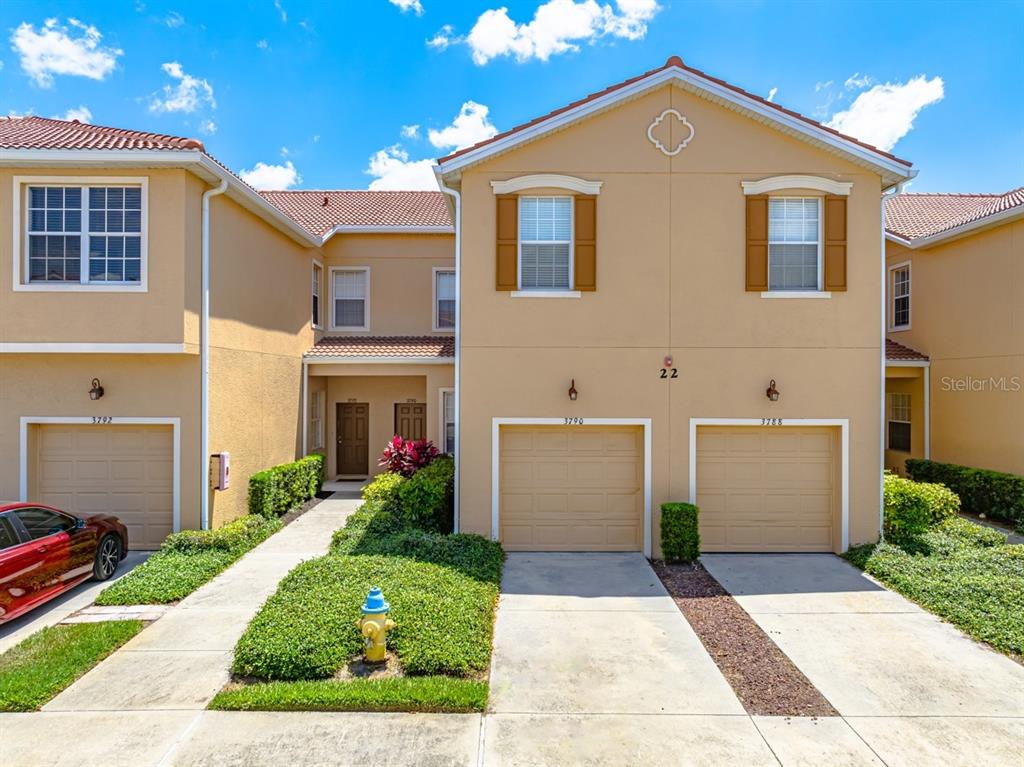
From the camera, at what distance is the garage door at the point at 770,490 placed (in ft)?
32.3

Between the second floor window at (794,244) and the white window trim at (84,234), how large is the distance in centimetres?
1017

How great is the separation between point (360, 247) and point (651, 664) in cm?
1327

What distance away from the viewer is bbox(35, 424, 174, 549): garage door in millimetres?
9984

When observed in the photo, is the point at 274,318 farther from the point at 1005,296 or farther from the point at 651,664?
the point at 1005,296

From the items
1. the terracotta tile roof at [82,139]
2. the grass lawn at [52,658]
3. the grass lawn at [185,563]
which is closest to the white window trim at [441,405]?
the grass lawn at [185,563]

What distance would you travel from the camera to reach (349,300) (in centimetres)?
1625

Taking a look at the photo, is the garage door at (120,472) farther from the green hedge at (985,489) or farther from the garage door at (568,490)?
the green hedge at (985,489)

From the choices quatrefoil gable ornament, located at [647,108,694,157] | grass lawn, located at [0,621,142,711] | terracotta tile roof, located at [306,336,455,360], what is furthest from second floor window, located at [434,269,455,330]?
grass lawn, located at [0,621,142,711]

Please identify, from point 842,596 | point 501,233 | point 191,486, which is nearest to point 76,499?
point 191,486

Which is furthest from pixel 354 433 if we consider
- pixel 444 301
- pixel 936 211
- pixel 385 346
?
pixel 936 211

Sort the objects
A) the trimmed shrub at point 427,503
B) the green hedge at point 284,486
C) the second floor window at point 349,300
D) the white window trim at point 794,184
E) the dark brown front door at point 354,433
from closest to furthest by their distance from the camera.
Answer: the white window trim at point 794,184, the trimmed shrub at point 427,503, the green hedge at point 284,486, the dark brown front door at point 354,433, the second floor window at point 349,300

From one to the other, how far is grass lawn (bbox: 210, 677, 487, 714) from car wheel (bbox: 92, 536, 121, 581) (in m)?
4.34

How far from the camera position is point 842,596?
26.2 ft

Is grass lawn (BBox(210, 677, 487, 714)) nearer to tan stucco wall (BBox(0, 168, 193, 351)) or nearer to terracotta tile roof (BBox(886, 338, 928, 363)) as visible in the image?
tan stucco wall (BBox(0, 168, 193, 351))
